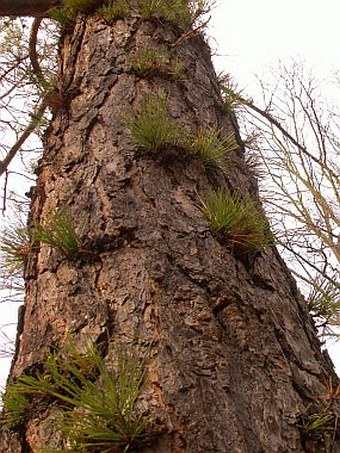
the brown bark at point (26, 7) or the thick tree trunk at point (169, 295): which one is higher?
the brown bark at point (26, 7)

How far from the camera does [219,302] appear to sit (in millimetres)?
1199

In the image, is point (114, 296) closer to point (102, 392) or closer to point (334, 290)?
point (102, 392)

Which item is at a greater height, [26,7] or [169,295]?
[26,7]

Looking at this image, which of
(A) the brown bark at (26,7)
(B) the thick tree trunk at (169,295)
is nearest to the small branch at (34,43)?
(A) the brown bark at (26,7)

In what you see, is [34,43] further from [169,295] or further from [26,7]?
[169,295]

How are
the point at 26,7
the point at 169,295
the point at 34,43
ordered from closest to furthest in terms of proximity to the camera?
the point at 169,295 < the point at 26,7 < the point at 34,43

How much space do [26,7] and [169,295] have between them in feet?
6.09

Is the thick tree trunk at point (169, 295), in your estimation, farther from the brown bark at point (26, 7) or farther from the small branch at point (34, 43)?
the small branch at point (34, 43)

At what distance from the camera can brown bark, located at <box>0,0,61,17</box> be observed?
2.51m

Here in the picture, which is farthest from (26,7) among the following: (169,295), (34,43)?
(169,295)

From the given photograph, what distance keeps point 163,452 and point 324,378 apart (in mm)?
432

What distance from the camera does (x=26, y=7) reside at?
8.40ft

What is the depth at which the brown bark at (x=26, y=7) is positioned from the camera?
2.51 m

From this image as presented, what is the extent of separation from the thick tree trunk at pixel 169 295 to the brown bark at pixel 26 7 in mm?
948
